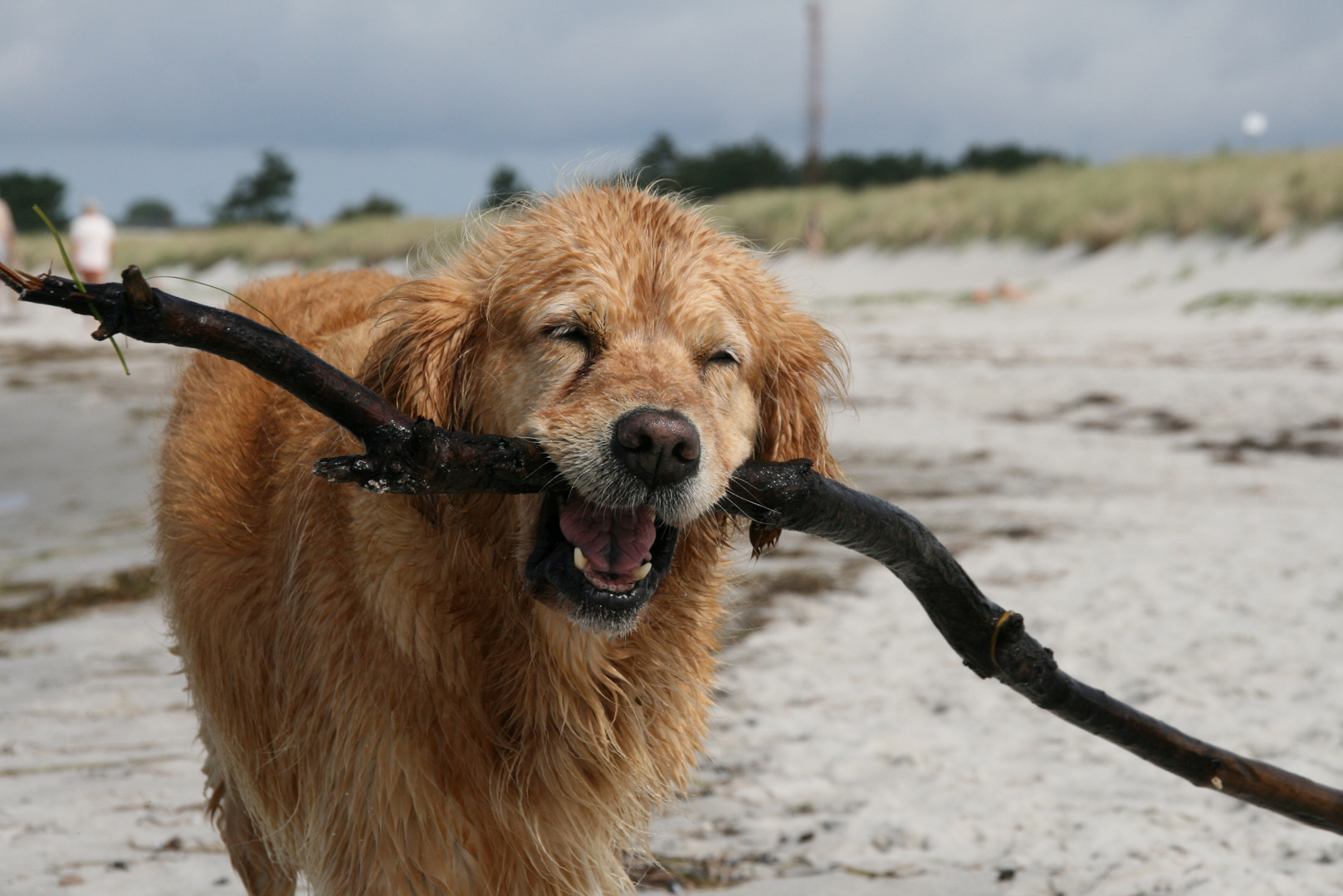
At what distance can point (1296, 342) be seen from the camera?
12.8 m

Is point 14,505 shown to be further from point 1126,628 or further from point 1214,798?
point 1214,798

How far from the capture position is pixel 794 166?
51.8 meters

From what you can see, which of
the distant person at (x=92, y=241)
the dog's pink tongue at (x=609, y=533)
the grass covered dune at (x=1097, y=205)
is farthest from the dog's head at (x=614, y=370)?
the distant person at (x=92, y=241)

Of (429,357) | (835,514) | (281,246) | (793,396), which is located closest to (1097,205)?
(793,396)

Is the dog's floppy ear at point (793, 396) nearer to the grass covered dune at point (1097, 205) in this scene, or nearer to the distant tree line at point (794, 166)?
the grass covered dune at point (1097, 205)

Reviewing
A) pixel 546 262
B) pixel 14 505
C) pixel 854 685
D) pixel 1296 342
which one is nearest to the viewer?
pixel 546 262

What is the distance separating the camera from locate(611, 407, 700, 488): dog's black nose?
2.66m

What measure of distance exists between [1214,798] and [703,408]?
2.73 meters

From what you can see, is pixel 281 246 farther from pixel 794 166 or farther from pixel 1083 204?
pixel 1083 204

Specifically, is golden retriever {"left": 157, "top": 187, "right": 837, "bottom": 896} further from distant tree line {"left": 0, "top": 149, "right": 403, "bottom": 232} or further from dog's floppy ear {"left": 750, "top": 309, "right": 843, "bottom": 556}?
distant tree line {"left": 0, "top": 149, "right": 403, "bottom": 232}

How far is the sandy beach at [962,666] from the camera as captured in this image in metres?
4.12

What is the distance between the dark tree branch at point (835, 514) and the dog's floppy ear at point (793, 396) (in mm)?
471

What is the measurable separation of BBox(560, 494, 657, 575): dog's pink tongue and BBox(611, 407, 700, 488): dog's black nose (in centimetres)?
20

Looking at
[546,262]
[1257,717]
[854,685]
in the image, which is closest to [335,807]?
[546,262]
